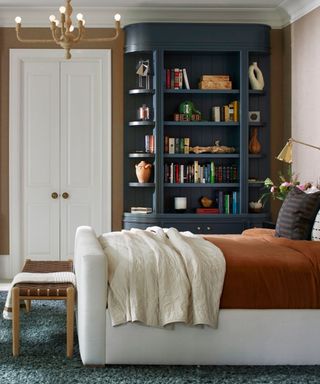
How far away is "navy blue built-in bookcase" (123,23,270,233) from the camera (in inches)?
298

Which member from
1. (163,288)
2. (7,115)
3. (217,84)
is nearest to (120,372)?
(163,288)

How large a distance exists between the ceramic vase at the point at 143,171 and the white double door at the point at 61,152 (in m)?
0.41

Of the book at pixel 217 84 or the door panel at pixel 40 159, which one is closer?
the book at pixel 217 84

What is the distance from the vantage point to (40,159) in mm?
7855

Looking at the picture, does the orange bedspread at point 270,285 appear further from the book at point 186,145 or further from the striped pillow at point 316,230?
the book at point 186,145

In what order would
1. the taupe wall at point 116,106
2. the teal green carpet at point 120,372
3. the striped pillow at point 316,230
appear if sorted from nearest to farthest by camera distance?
the teal green carpet at point 120,372 < the striped pillow at point 316,230 < the taupe wall at point 116,106

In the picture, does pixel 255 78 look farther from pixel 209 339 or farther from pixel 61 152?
pixel 209 339

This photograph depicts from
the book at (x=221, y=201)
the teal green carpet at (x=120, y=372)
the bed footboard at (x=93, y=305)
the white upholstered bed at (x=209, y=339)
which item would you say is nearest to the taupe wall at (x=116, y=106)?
the book at (x=221, y=201)

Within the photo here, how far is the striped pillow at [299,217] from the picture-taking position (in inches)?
207

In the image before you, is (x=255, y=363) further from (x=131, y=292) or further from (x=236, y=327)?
(x=131, y=292)

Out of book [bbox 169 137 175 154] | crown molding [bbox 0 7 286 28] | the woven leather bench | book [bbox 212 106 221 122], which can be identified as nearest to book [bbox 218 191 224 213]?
book [bbox 169 137 175 154]

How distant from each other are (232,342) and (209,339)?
13cm

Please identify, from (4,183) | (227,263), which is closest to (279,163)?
(4,183)

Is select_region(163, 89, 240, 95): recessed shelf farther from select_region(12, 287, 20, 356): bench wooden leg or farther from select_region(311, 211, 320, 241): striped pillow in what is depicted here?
select_region(12, 287, 20, 356): bench wooden leg
